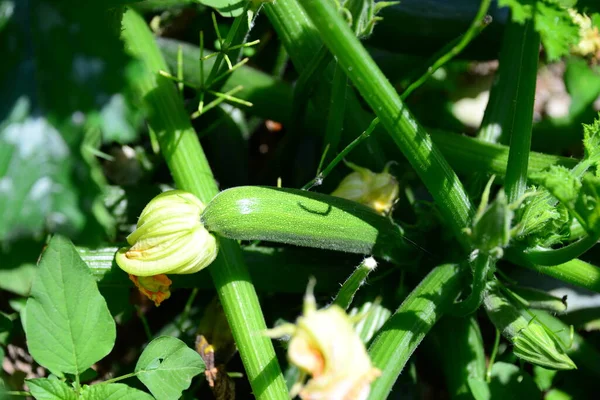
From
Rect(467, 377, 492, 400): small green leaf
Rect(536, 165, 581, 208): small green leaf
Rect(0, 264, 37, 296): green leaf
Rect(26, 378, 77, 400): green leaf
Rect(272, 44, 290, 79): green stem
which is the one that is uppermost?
Rect(536, 165, 581, 208): small green leaf

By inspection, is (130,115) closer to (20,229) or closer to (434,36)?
(20,229)

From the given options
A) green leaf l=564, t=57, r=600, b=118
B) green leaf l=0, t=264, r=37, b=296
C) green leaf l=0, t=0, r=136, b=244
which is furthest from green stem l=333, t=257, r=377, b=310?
green leaf l=564, t=57, r=600, b=118

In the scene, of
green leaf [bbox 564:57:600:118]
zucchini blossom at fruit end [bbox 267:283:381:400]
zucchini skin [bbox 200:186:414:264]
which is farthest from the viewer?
green leaf [bbox 564:57:600:118]

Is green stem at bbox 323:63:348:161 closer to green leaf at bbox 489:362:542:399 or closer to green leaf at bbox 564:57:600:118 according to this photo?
green leaf at bbox 489:362:542:399

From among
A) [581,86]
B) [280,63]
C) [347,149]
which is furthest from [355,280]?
[581,86]

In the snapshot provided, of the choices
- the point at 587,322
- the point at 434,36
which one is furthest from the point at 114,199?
the point at 587,322

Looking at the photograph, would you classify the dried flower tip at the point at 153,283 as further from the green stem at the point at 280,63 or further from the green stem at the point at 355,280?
the green stem at the point at 280,63
